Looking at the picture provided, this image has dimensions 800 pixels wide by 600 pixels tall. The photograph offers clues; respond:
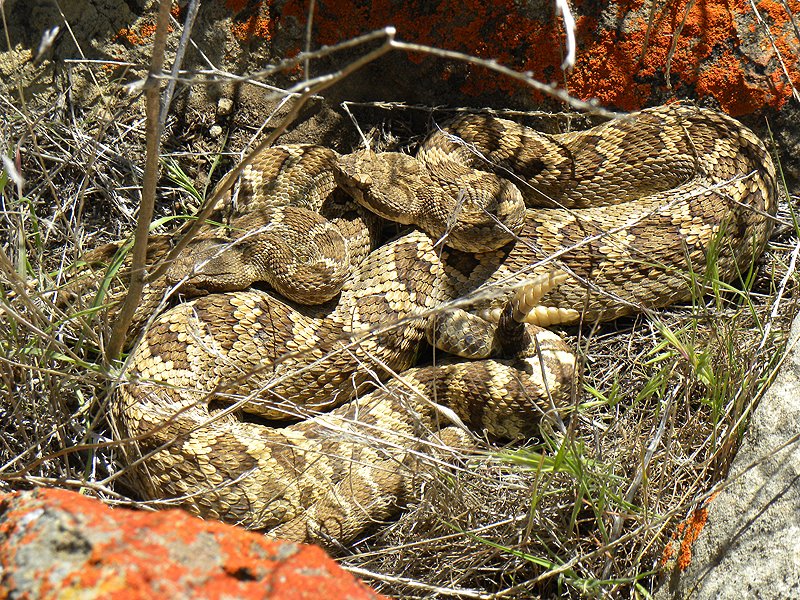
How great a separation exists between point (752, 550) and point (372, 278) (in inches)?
92.4

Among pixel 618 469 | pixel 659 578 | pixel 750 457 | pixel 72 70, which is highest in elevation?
pixel 72 70

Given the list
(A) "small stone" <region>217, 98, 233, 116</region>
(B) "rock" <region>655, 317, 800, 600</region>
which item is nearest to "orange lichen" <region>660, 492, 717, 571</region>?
(B) "rock" <region>655, 317, 800, 600</region>

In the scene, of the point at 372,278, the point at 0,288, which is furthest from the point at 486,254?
the point at 0,288

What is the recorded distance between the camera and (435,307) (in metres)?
3.50

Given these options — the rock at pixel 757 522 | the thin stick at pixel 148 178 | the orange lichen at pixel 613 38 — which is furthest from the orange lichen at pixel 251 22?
the rock at pixel 757 522

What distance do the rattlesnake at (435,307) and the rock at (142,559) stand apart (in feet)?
4.39

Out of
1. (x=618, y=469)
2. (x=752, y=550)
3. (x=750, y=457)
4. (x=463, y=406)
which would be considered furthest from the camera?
(x=463, y=406)

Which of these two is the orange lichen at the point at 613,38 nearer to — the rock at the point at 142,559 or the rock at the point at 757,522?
the rock at the point at 757,522

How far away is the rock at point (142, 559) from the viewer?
1.81 metres

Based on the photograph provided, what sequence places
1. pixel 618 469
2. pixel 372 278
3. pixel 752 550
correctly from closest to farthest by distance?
pixel 752 550 < pixel 618 469 < pixel 372 278

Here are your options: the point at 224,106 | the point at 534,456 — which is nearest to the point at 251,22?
the point at 224,106

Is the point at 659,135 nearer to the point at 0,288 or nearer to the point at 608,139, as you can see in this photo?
the point at 608,139

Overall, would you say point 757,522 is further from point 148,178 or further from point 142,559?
point 148,178

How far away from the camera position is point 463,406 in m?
3.97
